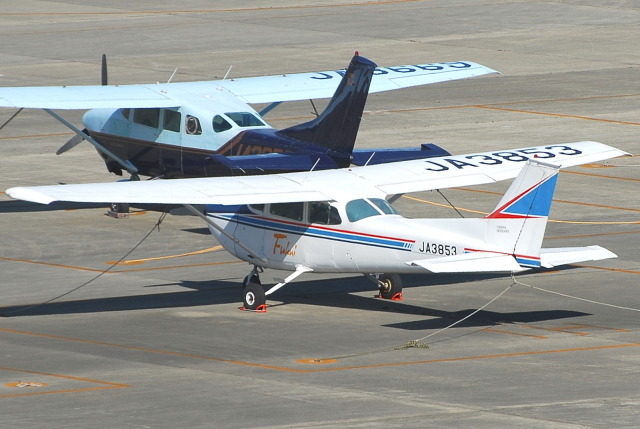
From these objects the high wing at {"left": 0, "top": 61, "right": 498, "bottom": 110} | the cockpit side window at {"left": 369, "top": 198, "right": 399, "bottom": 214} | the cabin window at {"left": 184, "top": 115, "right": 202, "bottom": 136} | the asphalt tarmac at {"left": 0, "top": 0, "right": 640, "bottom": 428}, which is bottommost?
the asphalt tarmac at {"left": 0, "top": 0, "right": 640, "bottom": 428}


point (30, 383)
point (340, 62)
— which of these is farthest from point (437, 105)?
point (30, 383)

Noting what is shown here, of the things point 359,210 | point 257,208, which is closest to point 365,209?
point 359,210

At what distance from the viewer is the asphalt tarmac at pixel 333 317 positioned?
14780mm

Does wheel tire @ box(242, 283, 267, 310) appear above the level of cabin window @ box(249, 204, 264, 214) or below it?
below

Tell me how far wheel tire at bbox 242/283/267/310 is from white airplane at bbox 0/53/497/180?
325 centimetres

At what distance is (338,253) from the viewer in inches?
768

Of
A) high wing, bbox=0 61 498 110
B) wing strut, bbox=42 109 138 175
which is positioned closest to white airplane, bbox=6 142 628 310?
high wing, bbox=0 61 498 110

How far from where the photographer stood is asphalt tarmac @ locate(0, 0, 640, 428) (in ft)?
48.5

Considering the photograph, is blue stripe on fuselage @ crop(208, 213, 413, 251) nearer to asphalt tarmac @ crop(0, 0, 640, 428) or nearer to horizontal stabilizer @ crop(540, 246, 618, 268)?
asphalt tarmac @ crop(0, 0, 640, 428)

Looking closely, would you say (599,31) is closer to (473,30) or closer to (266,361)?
(473,30)

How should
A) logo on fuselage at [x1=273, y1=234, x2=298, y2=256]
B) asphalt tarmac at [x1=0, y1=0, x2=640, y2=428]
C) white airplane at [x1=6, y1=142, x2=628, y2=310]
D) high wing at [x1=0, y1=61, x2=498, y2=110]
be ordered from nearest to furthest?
asphalt tarmac at [x1=0, y1=0, x2=640, y2=428] < white airplane at [x1=6, y1=142, x2=628, y2=310] < logo on fuselage at [x1=273, y1=234, x2=298, y2=256] < high wing at [x1=0, y1=61, x2=498, y2=110]

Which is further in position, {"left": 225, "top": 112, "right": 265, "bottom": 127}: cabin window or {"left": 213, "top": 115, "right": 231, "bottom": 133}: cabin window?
{"left": 225, "top": 112, "right": 265, "bottom": 127}: cabin window

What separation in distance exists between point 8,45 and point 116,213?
89.1 ft

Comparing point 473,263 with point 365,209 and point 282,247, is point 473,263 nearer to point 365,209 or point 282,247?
point 365,209
